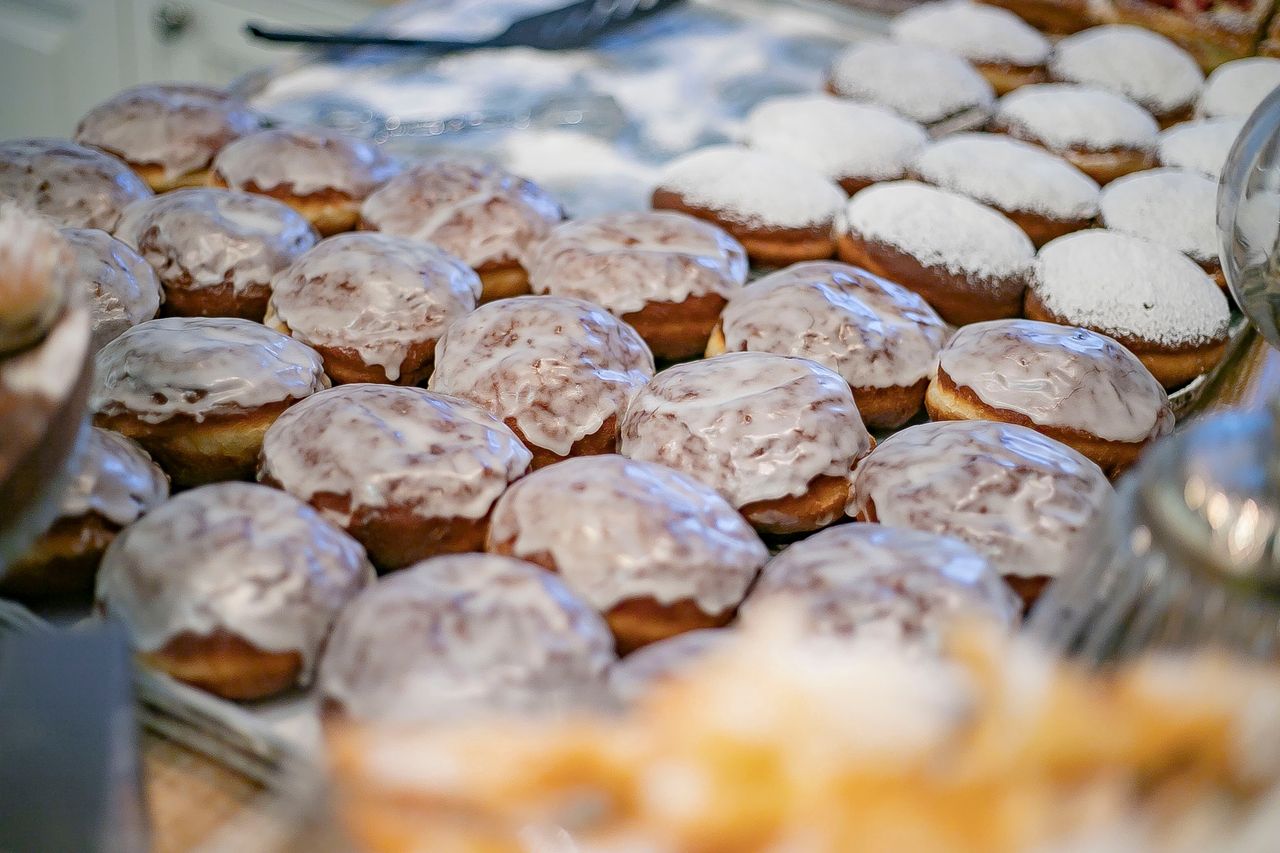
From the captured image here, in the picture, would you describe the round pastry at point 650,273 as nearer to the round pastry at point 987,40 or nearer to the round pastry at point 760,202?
the round pastry at point 760,202

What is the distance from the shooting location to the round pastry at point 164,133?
6.37ft

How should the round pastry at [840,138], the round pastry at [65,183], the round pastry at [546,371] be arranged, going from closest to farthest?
the round pastry at [546,371] → the round pastry at [65,183] → the round pastry at [840,138]

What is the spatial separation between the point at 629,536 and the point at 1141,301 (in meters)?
1.02

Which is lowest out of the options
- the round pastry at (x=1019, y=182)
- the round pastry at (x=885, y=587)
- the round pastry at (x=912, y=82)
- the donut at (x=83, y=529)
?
the donut at (x=83, y=529)

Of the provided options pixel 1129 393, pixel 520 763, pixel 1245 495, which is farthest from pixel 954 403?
pixel 520 763

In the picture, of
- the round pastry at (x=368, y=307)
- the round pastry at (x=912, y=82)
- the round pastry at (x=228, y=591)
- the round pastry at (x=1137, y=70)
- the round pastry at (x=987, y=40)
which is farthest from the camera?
the round pastry at (x=987, y=40)

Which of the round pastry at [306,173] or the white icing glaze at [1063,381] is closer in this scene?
the white icing glaze at [1063,381]

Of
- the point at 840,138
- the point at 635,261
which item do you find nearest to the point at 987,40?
the point at 840,138

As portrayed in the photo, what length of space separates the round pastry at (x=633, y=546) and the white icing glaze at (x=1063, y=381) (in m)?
0.47

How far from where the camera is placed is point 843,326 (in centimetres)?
157

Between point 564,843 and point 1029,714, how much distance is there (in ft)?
0.94

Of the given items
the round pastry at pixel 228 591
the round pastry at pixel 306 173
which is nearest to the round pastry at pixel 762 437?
the round pastry at pixel 228 591

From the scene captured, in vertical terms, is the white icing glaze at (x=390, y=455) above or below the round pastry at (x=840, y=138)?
below

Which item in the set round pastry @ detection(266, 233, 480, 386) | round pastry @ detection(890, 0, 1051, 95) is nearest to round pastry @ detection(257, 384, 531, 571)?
round pastry @ detection(266, 233, 480, 386)
